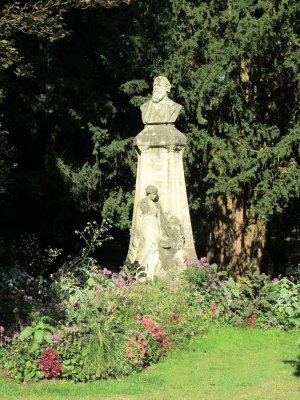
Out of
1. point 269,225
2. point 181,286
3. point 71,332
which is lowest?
point 71,332

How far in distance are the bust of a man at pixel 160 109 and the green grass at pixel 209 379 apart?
143 inches

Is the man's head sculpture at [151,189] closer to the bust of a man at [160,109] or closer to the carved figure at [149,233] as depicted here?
the carved figure at [149,233]

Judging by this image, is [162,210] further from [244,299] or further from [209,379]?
[209,379]

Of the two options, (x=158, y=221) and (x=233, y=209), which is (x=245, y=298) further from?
(x=233, y=209)

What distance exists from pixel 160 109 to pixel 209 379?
481 cm

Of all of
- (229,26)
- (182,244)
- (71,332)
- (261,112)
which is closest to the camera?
(71,332)

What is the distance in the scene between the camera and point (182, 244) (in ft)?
30.3

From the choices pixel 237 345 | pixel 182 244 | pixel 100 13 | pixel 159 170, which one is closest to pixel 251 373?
pixel 237 345

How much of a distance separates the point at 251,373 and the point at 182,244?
3.00 metres

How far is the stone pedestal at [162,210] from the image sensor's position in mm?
9102

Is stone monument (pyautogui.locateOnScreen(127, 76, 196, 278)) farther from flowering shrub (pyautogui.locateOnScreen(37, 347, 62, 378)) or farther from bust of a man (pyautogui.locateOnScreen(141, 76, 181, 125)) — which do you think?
flowering shrub (pyautogui.locateOnScreen(37, 347, 62, 378))

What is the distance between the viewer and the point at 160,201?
30.7ft

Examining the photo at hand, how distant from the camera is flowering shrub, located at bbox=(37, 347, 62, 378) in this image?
607 centimetres

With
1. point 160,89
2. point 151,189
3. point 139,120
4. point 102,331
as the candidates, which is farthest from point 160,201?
point 139,120
